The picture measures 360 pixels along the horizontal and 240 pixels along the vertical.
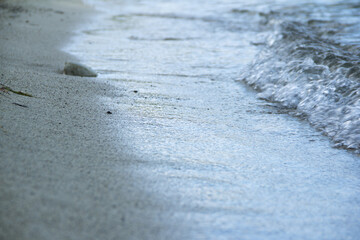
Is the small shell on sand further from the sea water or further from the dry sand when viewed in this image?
the dry sand

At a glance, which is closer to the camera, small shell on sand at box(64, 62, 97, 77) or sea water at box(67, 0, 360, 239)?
sea water at box(67, 0, 360, 239)

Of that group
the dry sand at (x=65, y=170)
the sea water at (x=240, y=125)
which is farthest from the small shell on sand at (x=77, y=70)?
the dry sand at (x=65, y=170)

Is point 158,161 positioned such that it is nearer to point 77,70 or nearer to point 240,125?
point 240,125

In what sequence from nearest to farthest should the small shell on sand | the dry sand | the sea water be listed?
the dry sand → the sea water → the small shell on sand

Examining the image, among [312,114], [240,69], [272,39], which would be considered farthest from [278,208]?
[272,39]

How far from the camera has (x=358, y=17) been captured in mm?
7918

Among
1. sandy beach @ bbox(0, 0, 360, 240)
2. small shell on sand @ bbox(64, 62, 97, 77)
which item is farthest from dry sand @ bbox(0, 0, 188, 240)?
small shell on sand @ bbox(64, 62, 97, 77)

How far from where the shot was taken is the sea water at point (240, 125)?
1792 millimetres

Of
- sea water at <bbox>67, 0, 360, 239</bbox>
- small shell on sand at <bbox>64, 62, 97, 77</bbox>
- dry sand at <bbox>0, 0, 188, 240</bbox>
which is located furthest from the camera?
small shell on sand at <bbox>64, 62, 97, 77</bbox>

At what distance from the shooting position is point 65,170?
191 centimetres

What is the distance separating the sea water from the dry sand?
0.07 meters

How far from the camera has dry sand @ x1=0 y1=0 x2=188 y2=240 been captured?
60.3 inches

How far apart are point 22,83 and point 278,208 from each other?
2.29 meters

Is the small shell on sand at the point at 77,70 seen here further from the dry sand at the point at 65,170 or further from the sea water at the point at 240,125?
the dry sand at the point at 65,170
